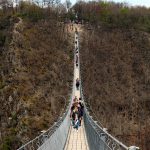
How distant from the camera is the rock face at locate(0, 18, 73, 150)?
6644 cm

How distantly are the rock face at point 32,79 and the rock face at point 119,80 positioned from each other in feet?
13.6

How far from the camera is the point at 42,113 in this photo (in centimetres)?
6862

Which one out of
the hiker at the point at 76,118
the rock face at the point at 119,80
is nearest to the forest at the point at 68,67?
the rock face at the point at 119,80

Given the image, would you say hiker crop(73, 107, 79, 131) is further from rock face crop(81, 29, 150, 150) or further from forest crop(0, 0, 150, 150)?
forest crop(0, 0, 150, 150)

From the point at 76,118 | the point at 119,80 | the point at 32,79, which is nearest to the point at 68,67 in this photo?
the point at 32,79

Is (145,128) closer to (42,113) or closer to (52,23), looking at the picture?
(42,113)

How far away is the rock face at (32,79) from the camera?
66438 mm

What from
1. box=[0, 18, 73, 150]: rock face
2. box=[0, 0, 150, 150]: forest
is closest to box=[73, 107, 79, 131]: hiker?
box=[0, 0, 150, 150]: forest

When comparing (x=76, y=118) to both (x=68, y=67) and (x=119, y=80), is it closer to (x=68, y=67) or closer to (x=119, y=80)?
(x=68, y=67)

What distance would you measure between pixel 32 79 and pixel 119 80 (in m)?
15.1

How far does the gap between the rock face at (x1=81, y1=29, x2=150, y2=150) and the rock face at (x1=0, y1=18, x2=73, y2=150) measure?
4137 mm

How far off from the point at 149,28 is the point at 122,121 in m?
49.6

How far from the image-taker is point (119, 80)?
283ft

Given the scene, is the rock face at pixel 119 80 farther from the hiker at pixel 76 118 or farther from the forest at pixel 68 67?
the hiker at pixel 76 118
